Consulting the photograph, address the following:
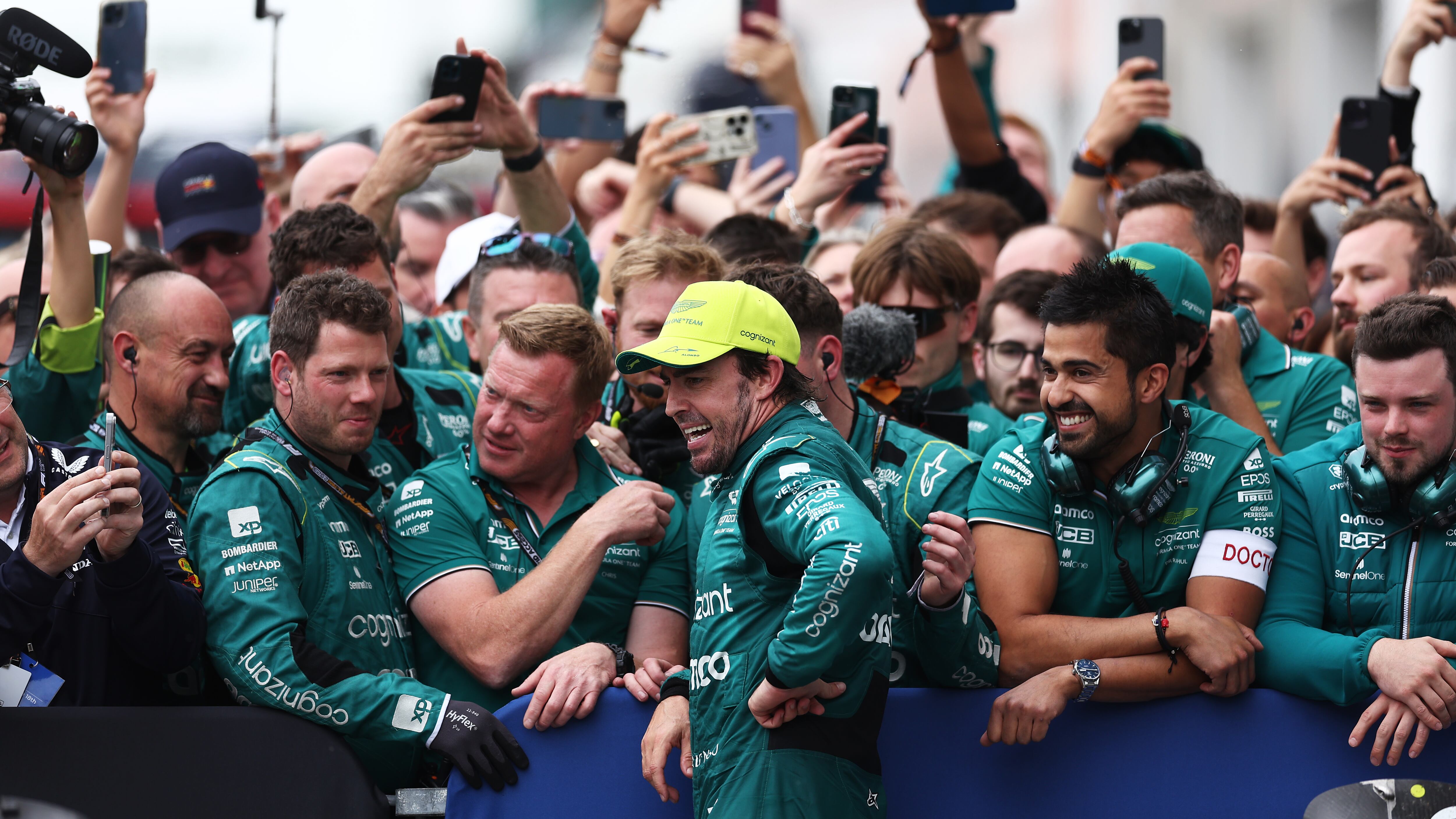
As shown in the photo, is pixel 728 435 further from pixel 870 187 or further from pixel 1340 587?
pixel 870 187

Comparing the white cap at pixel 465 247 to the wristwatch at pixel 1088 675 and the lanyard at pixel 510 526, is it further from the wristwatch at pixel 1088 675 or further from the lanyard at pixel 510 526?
the wristwatch at pixel 1088 675

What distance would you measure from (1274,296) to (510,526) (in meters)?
3.40

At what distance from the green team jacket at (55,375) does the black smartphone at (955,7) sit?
3.91m

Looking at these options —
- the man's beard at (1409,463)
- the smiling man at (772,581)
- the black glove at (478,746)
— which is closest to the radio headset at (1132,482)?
the man's beard at (1409,463)

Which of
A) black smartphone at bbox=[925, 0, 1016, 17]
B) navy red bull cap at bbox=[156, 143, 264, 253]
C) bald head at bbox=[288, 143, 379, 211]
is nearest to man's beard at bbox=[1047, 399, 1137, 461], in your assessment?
black smartphone at bbox=[925, 0, 1016, 17]

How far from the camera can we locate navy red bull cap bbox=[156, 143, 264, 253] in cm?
579

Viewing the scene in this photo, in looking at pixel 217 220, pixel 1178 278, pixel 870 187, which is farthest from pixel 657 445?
pixel 870 187

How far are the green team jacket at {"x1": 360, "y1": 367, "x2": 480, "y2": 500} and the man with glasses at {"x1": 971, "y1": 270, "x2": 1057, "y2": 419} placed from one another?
6.66 feet

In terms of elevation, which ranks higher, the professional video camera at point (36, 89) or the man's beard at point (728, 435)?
the professional video camera at point (36, 89)

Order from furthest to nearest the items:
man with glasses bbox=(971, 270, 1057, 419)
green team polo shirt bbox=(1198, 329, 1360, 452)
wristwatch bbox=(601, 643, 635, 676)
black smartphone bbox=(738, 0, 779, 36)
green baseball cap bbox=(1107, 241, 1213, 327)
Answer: black smartphone bbox=(738, 0, 779, 36) → man with glasses bbox=(971, 270, 1057, 419) → green team polo shirt bbox=(1198, 329, 1360, 452) → green baseball cap bbox=(1107, 241, 1213, 327) → wristwatch bbox=(601, 643, 635, 676)

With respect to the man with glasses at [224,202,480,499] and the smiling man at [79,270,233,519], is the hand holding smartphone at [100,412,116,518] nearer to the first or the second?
the smiling man at [79,270,233,519]

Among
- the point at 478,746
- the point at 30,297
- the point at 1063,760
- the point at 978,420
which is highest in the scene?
the point at 30,297

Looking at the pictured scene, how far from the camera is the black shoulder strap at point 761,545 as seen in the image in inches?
128

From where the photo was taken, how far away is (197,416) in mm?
4625
